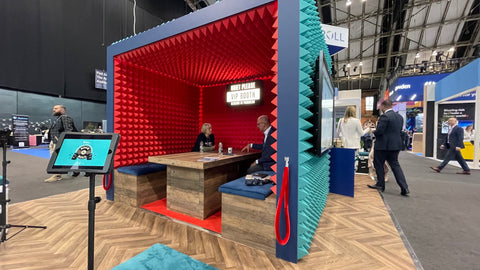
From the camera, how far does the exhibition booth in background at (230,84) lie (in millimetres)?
1795

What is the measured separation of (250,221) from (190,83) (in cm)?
364

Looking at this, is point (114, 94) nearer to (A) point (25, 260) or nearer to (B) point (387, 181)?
(A) point (25, 260)

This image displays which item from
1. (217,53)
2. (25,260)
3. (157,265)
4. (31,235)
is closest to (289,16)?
(217,53)

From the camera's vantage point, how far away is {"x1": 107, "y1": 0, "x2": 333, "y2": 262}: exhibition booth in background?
70.7 inches

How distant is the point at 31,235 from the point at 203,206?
181cm

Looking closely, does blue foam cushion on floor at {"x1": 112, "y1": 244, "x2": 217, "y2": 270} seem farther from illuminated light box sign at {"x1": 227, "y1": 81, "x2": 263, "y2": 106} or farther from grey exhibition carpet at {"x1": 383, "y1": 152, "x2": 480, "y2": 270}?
illuminated light box sign at {"x1": 227, "y1": 81, "x2": 263, "y2": 106}

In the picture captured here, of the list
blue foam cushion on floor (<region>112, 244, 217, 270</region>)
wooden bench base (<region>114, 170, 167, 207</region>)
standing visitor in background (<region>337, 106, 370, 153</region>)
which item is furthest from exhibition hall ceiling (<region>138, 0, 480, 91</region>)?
blue foam cushion on floor (<region>112, 244, 217, 270</region>)

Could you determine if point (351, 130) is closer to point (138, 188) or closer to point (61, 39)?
point (138, 188)

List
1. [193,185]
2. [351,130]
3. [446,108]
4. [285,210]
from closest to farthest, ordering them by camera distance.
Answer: [285,210], [193,185], [351,130], [446,108]

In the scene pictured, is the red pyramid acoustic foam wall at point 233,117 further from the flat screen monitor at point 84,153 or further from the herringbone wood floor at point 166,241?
the flat screen monitor at point 84,153

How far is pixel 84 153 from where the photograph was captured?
56.3 inches

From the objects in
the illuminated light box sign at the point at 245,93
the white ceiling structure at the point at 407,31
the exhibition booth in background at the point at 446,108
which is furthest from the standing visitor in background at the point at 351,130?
the white ceiling structure at the point at 407,31

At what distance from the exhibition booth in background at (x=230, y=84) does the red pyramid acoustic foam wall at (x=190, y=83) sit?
14 mm

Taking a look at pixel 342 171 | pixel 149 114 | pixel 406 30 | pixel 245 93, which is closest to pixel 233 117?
pixel 245 93
